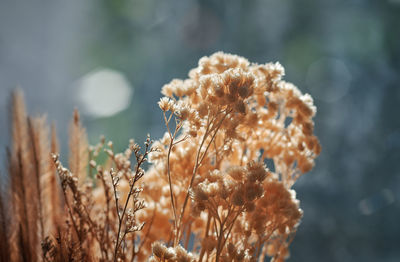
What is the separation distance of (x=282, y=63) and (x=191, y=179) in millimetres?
1385

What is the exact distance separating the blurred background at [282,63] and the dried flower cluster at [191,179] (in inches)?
19.3

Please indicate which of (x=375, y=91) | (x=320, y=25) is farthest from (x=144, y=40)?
(x=375, y=91)

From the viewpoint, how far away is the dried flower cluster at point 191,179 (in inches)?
10.2

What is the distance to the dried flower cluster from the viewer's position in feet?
0.85

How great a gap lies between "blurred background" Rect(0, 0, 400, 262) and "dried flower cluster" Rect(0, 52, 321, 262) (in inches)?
19.3

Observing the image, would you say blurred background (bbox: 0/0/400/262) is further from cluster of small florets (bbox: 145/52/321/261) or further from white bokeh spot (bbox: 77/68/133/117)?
→ cluster of small florets (bbox: 145/52/321/261)

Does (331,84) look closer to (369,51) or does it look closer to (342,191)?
(369,51)

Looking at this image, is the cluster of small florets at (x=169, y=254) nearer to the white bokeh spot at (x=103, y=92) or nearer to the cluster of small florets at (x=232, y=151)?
the cluster of small florets at (x=232, y=151)

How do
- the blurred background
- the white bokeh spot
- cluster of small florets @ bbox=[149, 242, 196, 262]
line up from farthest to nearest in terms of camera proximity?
the white bokeh spot → the blurred background → cluster of small florets @ bbox=[149, 242, 196, 262]

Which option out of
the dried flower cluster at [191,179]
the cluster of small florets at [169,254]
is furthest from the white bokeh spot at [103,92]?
the cluster of small florets at [169,254]

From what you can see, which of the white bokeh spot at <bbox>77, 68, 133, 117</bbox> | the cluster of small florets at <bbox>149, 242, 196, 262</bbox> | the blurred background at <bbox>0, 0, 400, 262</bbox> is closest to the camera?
the cluster of small florets at <bbox>149, 242, 196, 262</bbox>

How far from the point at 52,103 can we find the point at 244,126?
2.08 metres

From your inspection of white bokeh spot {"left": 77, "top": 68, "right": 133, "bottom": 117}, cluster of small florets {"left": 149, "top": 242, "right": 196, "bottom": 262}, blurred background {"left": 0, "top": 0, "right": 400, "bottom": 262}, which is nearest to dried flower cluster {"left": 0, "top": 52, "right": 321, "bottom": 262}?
cluster of small florets {"left": 149, "top": 242, "right": 196, "bottom": 262}

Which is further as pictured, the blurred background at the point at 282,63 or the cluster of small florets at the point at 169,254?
the blurred background at the point at 282,63
